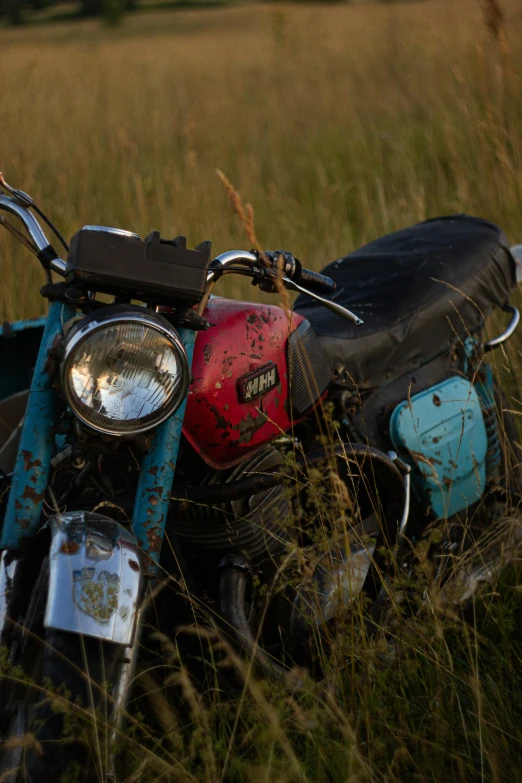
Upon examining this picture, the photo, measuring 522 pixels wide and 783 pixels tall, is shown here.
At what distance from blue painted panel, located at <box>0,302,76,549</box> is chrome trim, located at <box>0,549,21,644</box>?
0.02 metres

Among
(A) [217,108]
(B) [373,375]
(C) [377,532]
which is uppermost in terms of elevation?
(A) [217,108]

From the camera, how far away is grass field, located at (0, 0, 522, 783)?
5.39ft

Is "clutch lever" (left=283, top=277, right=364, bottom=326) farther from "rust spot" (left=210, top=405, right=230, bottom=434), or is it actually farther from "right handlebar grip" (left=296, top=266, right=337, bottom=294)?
"rust spot" (left=210, top=405, right=230, bottom=434)

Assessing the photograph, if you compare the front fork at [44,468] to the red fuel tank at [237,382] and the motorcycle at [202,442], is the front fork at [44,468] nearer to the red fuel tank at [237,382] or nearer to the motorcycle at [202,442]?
the motorcycle at [202,442]

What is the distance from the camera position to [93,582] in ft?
4.83

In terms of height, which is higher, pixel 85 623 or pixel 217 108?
pixel 217 108

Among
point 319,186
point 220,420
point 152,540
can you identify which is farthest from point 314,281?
point 319,186

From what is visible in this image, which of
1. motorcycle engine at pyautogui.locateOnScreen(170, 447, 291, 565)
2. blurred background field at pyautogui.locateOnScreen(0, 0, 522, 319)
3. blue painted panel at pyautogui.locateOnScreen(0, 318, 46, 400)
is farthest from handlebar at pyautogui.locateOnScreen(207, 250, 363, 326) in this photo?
blurred background field at pyautogui.locateOnScreen(0, 0, 522, 319)

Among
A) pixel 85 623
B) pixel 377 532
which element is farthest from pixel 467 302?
pixel 85 623

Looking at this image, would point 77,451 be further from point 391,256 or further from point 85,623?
point 391,256

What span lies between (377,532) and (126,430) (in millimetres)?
920

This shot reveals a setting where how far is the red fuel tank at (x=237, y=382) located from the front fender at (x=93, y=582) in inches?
13.5

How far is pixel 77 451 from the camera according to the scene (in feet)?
5.43

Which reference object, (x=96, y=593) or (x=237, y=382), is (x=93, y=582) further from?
(x=237, y=382)
